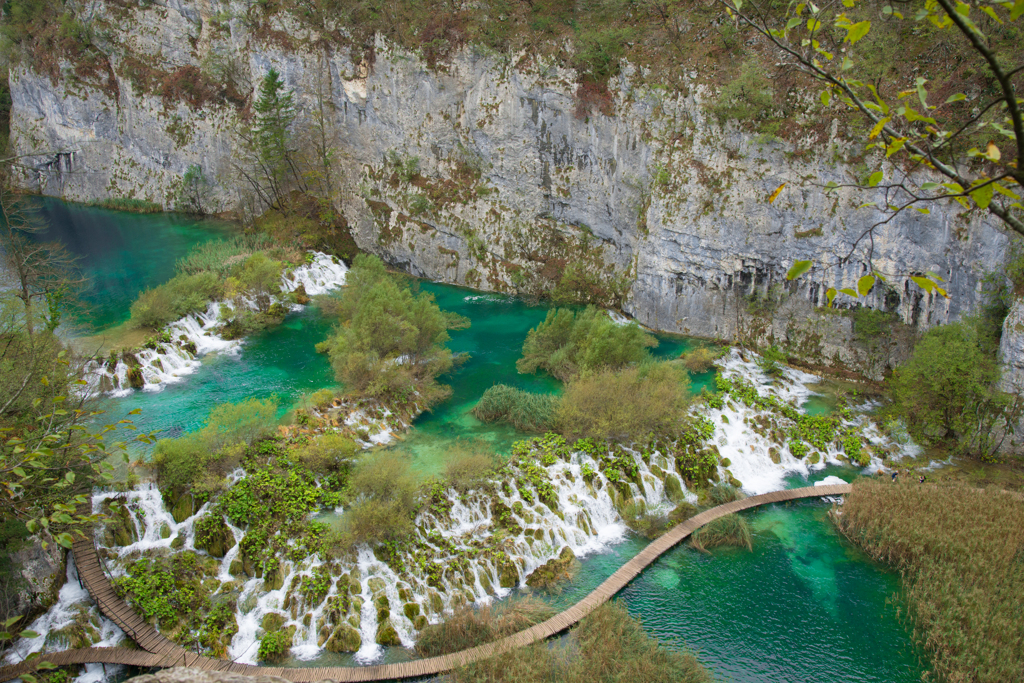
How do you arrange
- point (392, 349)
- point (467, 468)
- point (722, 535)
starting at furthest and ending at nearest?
point (392, 349) → point (467, 468) → point (722, 535)

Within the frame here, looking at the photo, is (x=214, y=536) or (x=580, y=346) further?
(x=580, y=346)

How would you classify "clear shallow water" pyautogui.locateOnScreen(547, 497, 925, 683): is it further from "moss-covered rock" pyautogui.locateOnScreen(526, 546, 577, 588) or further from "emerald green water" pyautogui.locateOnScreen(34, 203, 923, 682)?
"moss-covered rock" pyautogui.locateOnScreen(526, 546, 577, 588)

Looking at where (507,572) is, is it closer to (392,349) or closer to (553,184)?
(392,349)

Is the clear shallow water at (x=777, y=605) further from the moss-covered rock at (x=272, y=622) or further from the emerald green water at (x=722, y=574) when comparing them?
the moss-covered rock at (x=272, y=622)

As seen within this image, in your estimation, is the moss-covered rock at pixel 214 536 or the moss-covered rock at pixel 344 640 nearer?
the moss-covered rock at pixel 344 640

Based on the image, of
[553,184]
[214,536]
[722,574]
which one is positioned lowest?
[722,574]

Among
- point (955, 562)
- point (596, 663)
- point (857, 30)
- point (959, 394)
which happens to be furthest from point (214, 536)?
point (959, 394)

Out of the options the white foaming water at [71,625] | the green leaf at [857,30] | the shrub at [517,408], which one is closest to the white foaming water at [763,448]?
the shrub at [517,408]
